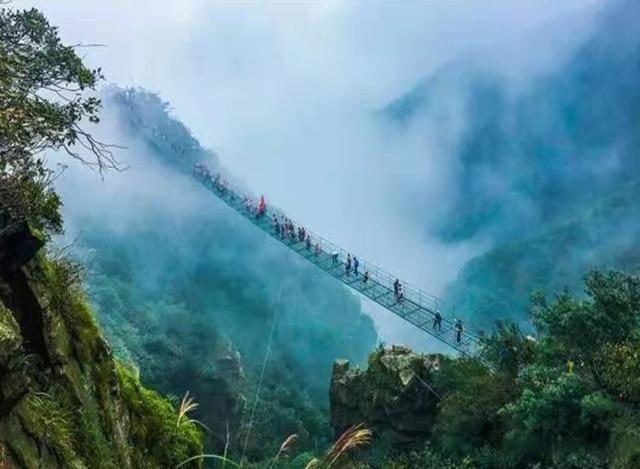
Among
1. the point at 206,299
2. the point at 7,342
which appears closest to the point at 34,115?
the point at 7,342

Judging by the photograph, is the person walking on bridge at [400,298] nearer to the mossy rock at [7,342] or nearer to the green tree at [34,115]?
the green tree at [34,115]

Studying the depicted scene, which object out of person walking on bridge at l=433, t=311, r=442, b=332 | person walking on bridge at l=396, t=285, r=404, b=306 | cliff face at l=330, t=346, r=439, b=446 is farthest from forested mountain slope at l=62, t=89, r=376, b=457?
person walking on bridge at l=433, t=311, r=442, b=332

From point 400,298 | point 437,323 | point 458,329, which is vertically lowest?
point 458,329

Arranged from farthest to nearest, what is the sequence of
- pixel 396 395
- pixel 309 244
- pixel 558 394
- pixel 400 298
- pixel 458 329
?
pixel 309 244 < pixel 400 298 < pixel 396 395 < pixel 458 329 < pixel 558 394

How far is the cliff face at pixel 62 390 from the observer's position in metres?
2.34

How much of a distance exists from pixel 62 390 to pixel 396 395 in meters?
10.8

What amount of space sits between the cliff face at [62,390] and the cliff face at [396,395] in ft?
30.5

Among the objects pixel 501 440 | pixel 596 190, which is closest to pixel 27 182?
pixel 501 440

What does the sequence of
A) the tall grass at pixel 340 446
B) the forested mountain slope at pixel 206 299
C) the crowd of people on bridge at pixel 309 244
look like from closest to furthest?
the tall grass at pixel 340 446
the crowd of people on bridge at pixel 309 244
the forested mountain slope at pixel 206 299

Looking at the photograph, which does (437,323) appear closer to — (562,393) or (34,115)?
(562,393)

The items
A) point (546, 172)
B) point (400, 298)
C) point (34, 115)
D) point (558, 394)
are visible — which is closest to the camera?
point (34, 115)

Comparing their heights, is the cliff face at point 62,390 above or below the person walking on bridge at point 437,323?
below

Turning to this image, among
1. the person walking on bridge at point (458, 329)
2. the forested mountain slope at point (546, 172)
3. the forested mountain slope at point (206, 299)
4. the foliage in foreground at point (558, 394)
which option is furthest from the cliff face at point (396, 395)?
the forested mountain slope at point (546, 172)

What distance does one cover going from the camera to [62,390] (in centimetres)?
302
